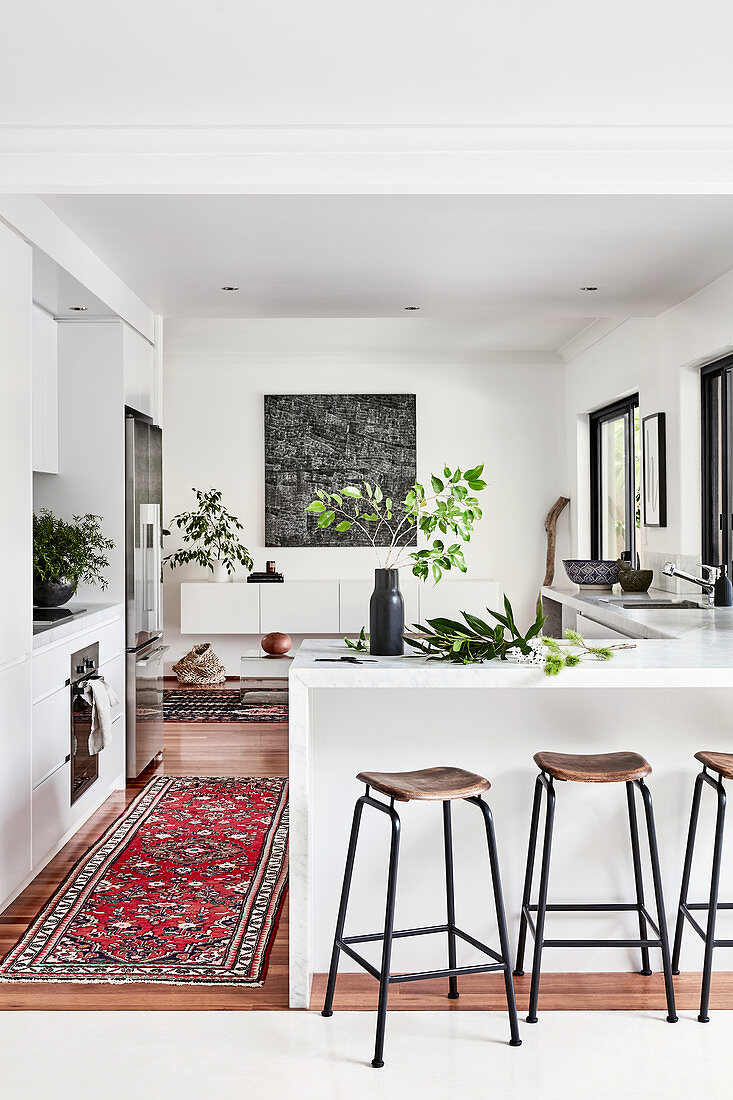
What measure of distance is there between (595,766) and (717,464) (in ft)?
9.63

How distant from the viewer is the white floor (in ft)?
7.34

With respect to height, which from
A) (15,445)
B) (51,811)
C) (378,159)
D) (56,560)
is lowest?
(51,811)

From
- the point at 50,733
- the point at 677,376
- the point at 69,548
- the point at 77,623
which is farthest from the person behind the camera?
the point at 677,376

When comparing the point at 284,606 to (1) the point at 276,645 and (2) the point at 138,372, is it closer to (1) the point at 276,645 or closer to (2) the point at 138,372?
(1) the point at 276,645

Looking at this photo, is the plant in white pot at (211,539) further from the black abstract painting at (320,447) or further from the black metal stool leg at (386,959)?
the black metal stool leg at (386,959)

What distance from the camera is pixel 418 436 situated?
7879 mm

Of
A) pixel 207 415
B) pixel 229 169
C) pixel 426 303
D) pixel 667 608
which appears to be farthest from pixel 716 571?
pixel 207 415

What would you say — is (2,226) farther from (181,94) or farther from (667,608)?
(667,608)

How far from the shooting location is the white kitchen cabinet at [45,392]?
4430mm

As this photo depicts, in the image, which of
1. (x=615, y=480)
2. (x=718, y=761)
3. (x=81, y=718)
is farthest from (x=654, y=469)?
(x=81, y=718)

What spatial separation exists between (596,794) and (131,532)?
2.82 metres

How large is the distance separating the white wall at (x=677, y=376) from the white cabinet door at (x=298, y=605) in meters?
2.53

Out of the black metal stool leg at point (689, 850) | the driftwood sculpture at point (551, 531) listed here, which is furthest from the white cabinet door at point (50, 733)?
the driftwood sculpture at point (551, 531)

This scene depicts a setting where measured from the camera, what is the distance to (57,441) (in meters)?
4.69
